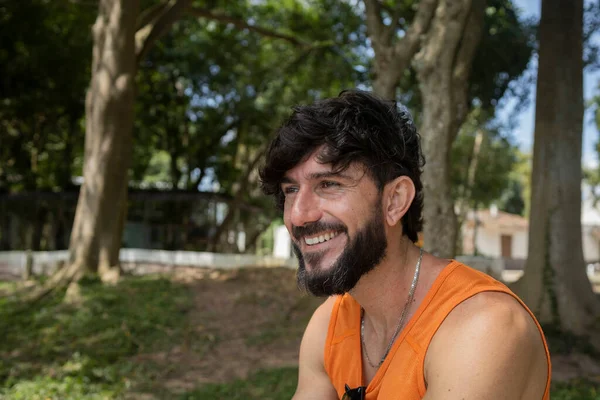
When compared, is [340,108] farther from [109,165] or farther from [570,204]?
[109,165]

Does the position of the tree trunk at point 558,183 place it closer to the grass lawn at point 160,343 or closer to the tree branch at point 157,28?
the grass lawn at point 160,343

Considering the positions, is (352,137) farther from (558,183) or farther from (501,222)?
(501,222)

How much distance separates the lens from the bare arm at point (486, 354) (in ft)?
5.84

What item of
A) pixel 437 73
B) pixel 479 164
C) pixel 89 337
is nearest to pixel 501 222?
pixel 479 164

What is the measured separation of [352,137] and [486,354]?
81 cm

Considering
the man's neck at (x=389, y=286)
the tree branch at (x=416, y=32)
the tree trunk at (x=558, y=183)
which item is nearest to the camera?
the man's neck at (x=389, y=286)

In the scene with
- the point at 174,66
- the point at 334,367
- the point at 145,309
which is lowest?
the point at 145,309

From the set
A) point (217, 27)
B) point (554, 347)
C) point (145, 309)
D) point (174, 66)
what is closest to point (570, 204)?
point (554, 347)

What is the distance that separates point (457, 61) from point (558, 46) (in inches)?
98.8

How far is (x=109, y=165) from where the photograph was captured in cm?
1195

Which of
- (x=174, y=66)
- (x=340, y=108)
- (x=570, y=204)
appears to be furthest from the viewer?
(x=174, y=66)

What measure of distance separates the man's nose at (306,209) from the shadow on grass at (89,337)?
5222 mm

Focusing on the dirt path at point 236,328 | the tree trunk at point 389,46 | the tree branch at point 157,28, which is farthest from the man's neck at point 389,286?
the tree branch at point 157,28

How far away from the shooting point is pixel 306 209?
85.7 inches
